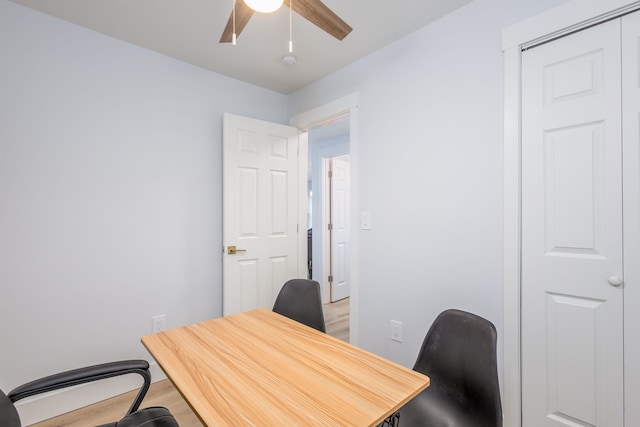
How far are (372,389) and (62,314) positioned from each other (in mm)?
2116

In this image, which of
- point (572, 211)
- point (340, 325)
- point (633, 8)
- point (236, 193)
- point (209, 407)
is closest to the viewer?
point (209, 407)

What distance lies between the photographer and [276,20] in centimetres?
195

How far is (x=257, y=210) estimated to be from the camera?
8.93 ft

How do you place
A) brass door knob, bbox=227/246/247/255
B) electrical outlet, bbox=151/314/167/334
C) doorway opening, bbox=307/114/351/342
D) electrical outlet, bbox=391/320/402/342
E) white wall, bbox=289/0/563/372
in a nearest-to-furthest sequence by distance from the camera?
white wall, bbox=289/0/563/372, electrical outlet, bbox=391/320/402/342, electrical outlet, bbox=151/314/167/334, brass door knob, bbox=227/246/247/255, doorway opening, bbox=307/114/351/342

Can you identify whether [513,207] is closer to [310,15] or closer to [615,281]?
[615,281]

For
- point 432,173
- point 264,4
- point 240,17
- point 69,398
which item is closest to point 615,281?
point 432,173

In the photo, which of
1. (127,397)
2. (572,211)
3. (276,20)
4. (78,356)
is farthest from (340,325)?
(276,20)

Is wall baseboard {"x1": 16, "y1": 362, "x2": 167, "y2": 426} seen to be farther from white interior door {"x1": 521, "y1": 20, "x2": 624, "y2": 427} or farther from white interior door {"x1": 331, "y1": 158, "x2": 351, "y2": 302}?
white interior door {"x1": 331, "y1": 158, "x2": 351, "y2": 302}

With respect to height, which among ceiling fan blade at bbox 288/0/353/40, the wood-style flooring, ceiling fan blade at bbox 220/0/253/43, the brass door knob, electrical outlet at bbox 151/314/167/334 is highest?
ceiling fan blade at bbox 220/0/253/43

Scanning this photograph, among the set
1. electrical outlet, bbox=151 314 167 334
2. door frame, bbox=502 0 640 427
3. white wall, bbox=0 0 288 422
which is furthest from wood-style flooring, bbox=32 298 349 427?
door frame, bbox=502 0 640 427

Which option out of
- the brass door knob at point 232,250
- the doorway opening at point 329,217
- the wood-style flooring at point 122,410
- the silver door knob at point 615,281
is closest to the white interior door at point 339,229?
the doorway opening at point 329,217

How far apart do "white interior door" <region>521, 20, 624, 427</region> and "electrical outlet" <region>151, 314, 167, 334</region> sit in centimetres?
245

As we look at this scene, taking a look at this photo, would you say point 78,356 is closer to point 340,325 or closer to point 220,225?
point 220,225

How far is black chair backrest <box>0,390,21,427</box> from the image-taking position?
904mm
